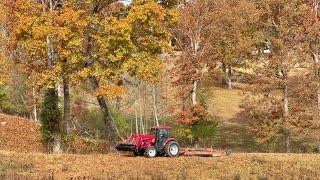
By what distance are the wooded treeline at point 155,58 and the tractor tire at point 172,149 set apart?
14.5ft

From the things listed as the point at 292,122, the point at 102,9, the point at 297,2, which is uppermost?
the point at 297,2

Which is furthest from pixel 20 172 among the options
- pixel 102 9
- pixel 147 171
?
pixel 102 9

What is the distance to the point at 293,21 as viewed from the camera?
39.9 metres

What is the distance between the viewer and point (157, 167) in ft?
64.6

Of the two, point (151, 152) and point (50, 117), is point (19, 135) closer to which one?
point (50, 117)

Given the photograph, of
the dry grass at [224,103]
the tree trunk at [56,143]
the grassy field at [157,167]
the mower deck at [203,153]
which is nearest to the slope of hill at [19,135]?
the tree trunk at [56,143]

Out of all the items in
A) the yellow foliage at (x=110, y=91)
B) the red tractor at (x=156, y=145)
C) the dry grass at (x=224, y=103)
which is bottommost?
the red tractor at (x=156, y=145)

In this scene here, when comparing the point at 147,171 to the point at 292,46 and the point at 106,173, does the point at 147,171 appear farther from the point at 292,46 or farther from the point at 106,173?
the point at 292,46

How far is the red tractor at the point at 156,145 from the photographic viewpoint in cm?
2389

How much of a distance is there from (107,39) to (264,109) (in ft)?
Result: 65.2

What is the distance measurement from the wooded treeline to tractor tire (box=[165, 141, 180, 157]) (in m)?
4.42

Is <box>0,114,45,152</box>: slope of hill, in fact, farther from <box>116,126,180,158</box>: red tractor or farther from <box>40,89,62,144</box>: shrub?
<box>116,126,180,158</box>: red tractor

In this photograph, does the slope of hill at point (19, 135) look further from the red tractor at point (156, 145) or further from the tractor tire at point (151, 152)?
the tractor tire at point (151, 152)

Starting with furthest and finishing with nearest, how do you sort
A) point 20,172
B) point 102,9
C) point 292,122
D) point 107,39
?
point 292,122 → point 102,9 → point 107,39 → point 20,172
